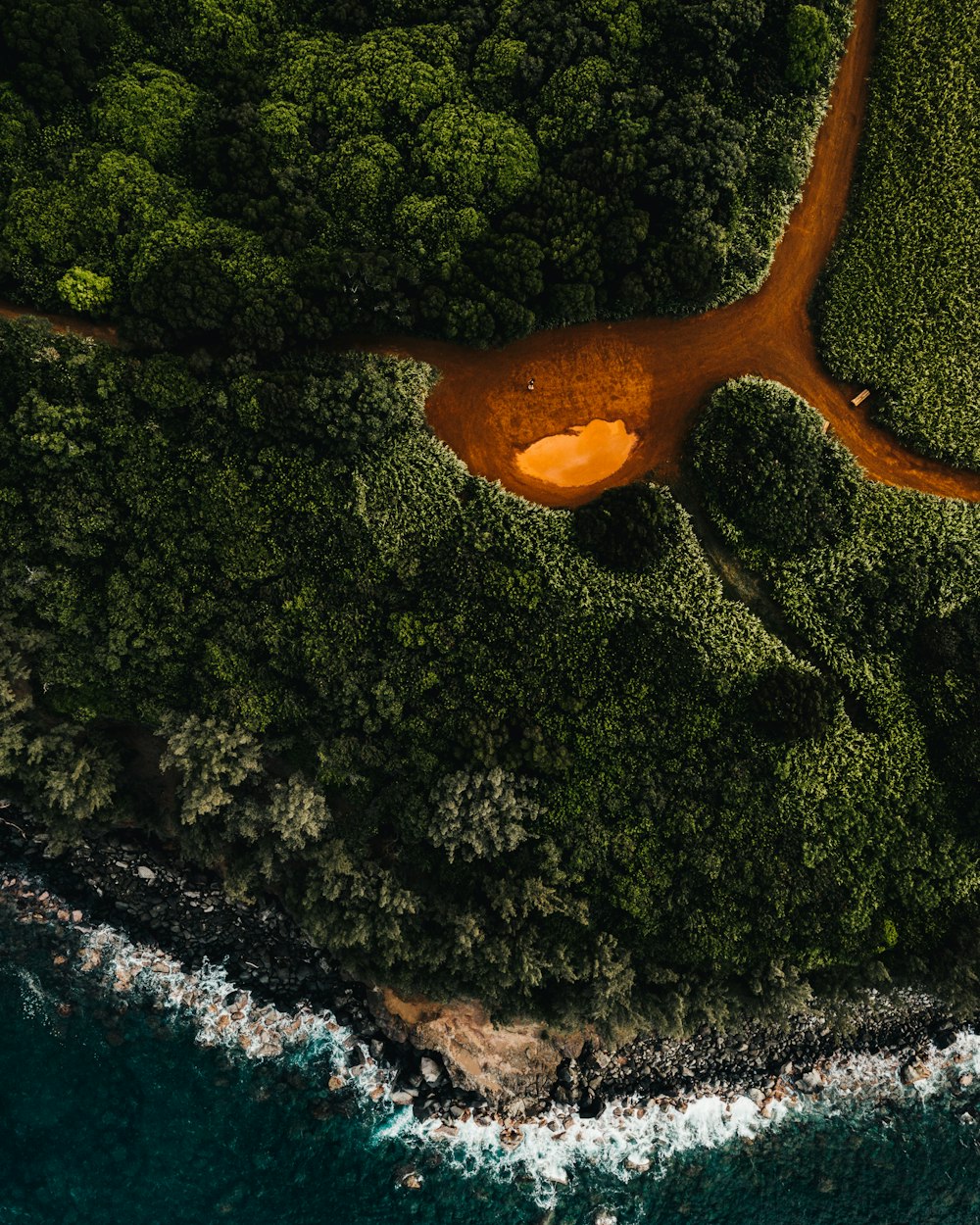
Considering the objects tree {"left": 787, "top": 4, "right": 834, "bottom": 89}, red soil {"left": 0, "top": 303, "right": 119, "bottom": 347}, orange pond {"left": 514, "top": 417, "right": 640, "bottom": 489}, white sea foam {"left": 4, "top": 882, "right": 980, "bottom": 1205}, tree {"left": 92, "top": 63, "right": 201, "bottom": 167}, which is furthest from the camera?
white sea foam {"left": 4, "top": 882, "right": 980, "bottom": 1205}

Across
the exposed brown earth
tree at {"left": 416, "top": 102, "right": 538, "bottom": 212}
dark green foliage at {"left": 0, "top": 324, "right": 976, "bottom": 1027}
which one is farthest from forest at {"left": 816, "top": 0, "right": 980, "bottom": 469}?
the exposed brown earth

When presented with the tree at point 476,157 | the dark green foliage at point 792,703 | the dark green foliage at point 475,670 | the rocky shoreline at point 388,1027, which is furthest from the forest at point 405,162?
the rocky shoreline at point 388,1027

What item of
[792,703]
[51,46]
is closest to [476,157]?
[51,46]

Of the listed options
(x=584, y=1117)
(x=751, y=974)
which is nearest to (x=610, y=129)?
(x=751, y=974)

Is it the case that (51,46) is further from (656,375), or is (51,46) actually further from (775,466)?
(775,466)

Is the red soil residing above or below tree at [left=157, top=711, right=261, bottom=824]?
above

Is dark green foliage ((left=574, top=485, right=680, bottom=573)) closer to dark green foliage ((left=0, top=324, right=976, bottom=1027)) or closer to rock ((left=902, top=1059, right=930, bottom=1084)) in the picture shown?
dark green foliage ((left=0, top=324, right=976, bottom=1027))

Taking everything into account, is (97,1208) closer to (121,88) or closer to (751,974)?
(751,974)
